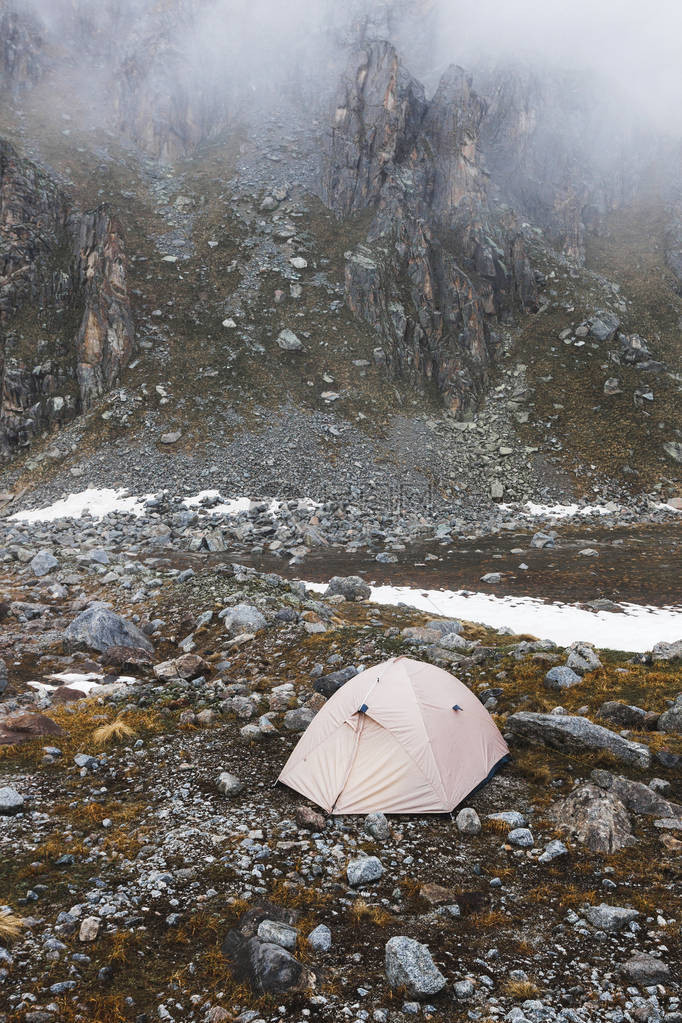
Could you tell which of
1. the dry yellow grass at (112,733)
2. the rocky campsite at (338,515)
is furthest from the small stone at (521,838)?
the dry yellow grass at (112,733)

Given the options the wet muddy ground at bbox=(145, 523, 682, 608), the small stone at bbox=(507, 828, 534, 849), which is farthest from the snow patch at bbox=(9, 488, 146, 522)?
the small stone at bbox=(507, 828, 534, 849)

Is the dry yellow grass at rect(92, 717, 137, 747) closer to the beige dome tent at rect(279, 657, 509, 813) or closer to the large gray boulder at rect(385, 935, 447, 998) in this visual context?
the beige dome tent at rect(279, 657, 509, 813)

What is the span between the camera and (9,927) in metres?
5.20

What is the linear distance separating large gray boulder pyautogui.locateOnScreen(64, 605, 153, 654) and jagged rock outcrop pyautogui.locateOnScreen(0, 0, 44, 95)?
7396 cm

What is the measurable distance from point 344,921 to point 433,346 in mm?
49446

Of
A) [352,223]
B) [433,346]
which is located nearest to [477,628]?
[433,346]

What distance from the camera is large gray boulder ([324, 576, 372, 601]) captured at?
20.5 meters

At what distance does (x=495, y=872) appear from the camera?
255 inches

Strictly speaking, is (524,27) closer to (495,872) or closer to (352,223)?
(352,223)

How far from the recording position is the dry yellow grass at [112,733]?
9828 millimetres

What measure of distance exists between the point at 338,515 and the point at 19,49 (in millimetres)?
74276

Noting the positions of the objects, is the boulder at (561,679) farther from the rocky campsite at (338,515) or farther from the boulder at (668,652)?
the boulder at (668,652)

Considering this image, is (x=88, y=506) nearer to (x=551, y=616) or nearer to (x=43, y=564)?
(x=43, y=564)

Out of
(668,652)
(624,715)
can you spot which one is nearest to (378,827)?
(624,715)
